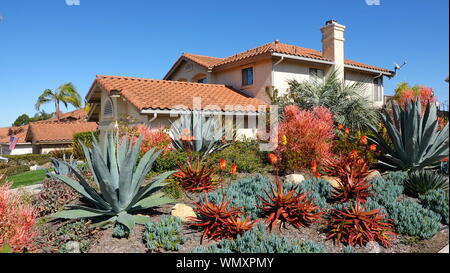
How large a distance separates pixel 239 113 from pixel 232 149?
4740mm

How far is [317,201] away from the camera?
5.82m

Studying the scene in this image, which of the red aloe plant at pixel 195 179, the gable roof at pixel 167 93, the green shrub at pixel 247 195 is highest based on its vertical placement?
the gable roof at pixel 167 93

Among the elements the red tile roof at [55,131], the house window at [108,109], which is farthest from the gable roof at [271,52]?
the red tile roof at [55,131]

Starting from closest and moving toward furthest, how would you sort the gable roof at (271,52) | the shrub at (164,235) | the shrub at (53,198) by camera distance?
1. the shrub at (164,235)
2. the shrub at (53,198)
3. the gable roof at (271,52)

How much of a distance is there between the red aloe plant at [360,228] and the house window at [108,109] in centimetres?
1373

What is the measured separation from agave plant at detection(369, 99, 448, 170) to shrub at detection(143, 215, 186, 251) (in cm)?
533

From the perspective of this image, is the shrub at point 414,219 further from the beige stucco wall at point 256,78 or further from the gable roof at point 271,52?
the beige stucco wall at point 256,78

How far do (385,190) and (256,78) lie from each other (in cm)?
1283

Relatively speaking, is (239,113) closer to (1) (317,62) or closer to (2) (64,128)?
(1) (317,62)

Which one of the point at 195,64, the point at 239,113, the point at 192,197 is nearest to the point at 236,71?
the point at 195,64

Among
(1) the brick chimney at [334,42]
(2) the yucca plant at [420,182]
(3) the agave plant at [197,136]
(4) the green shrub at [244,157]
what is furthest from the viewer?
(1) the brick chimney at [334,42]

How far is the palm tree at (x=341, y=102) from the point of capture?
14.5 m

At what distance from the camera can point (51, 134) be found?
3497cm

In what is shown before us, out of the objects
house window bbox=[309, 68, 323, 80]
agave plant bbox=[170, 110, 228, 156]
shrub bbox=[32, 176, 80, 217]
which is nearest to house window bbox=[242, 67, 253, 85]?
house window bbox=[309, 68, 323, 80]
